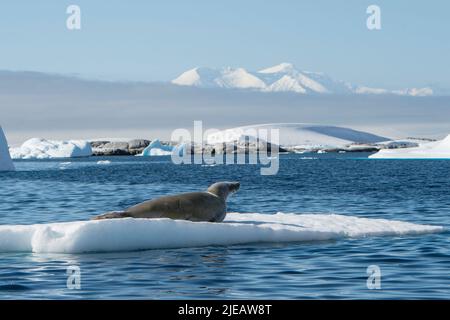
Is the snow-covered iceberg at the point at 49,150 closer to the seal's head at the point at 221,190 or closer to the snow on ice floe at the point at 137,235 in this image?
the seal's head at the point at 221,190

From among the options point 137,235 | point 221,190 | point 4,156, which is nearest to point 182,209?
point 221,190

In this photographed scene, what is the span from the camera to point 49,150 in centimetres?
17012

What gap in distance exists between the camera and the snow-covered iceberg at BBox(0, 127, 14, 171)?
67.5m

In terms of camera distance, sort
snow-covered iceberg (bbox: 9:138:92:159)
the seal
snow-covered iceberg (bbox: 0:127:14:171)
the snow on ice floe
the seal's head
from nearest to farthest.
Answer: the snow on ice floe, the seal, the seal's head, snow-covered iceberg (bbox: 0:127:14:171), snow-covered iceberg (bbox: 9:138:92:159)

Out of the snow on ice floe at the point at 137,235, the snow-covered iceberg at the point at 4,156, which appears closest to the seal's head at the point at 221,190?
the snow on ice floe at the point at 137,235

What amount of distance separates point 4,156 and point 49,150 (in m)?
99.9

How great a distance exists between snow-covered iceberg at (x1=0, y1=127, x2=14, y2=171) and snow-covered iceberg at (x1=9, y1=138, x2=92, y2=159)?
91.6 meters

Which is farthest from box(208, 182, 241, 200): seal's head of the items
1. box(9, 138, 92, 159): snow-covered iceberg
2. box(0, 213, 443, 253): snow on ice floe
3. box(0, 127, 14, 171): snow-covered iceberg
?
box(9, 138, 92, 159): snow-covered iceberg

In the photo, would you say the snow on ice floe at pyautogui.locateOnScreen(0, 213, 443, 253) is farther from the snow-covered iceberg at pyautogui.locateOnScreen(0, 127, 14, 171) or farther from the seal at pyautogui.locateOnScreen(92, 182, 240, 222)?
the snow-covered iceberg at pyautogui.locateOnScreen(0, 127, 14, 171)

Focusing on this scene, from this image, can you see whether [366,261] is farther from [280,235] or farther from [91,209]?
[91,209]

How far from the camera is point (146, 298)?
10.1 metres

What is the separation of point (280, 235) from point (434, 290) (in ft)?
17.3
